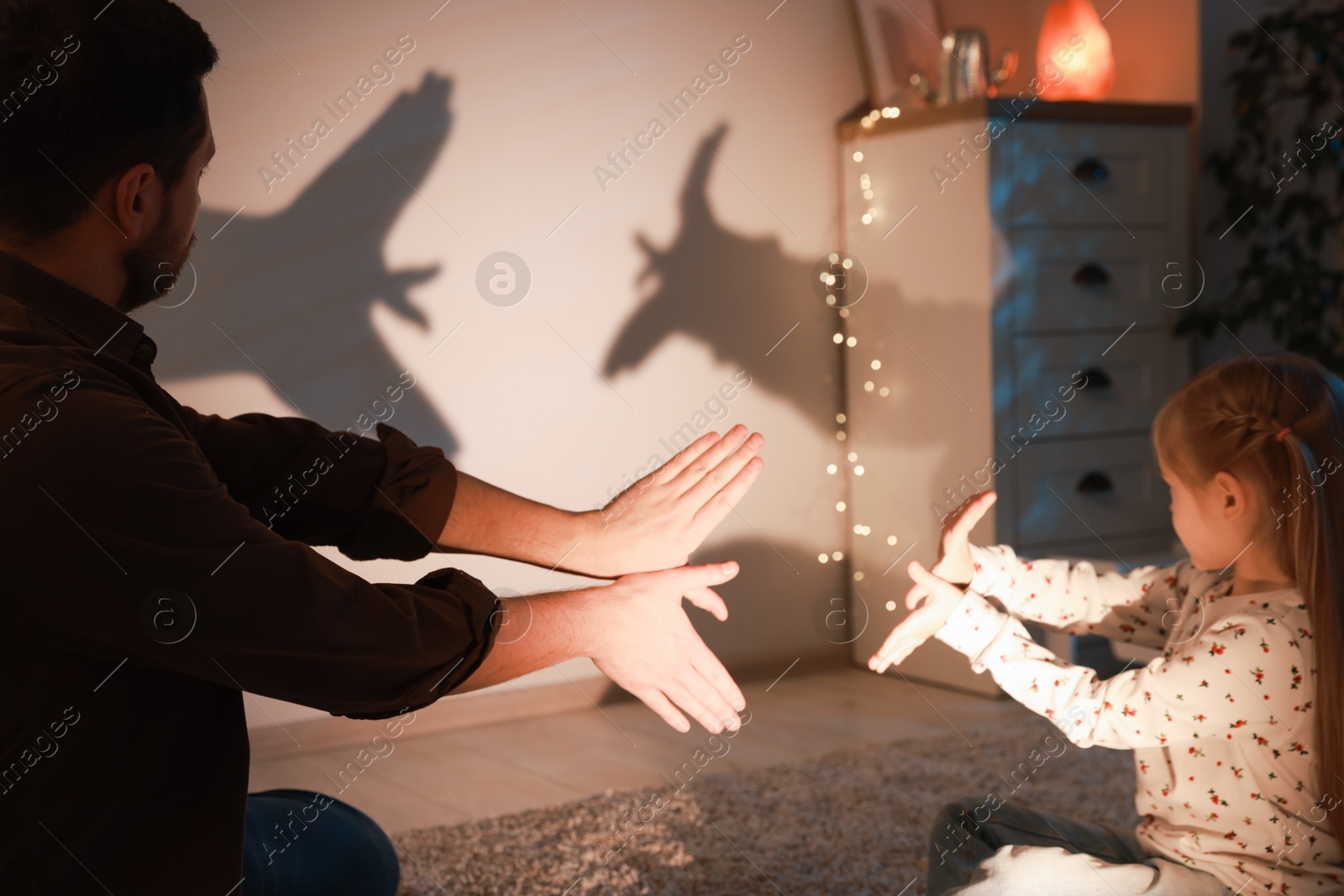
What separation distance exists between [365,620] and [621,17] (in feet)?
7.89

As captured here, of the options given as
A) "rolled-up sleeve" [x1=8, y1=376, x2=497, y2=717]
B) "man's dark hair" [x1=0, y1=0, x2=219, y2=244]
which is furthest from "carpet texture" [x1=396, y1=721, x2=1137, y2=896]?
"man's dark hair" [x1=0, y1=0, x2=219, y2=244]

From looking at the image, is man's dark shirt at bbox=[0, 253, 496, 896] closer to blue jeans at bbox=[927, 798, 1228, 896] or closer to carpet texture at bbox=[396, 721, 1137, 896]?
blue jeans at bbox=[927, 798, 1228, 896]

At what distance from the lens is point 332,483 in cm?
121

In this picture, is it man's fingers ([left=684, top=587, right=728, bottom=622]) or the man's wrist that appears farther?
the man's wrist

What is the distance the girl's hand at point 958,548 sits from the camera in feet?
4.24

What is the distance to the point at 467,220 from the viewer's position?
2779 mm

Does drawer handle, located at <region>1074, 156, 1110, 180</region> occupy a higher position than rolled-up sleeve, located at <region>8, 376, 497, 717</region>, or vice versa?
drawer handle, located at <region>1074, 156, 1110, 180</region>

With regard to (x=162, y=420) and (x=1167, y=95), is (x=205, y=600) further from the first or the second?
(x=1167, y=95)

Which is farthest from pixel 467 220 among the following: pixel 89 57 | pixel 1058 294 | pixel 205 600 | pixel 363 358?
pixel 205 600

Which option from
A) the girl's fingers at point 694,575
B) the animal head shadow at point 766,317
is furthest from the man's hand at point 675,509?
the animal head shadow at point 766,317

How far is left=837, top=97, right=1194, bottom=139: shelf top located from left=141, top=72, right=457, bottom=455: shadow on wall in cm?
108

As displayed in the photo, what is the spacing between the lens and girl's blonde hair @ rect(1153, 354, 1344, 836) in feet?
3.93

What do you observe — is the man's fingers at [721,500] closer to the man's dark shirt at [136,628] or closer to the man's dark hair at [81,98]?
the man's dark shirt at [136,628]

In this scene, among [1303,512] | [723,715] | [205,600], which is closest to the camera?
[205,600]
